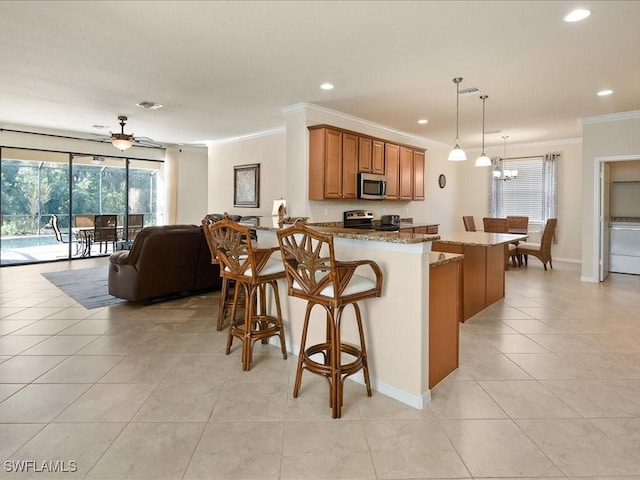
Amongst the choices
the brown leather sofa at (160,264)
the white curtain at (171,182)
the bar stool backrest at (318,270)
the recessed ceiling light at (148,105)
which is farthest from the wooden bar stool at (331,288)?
the white curtain at (171,182)

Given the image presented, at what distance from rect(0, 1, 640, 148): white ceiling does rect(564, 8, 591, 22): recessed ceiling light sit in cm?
5

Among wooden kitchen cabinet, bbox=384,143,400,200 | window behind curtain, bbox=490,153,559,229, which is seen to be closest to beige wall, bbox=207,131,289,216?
wooden kitchen cabinet, bbox=384,143,400,200

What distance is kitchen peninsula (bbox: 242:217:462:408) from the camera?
2254 mm

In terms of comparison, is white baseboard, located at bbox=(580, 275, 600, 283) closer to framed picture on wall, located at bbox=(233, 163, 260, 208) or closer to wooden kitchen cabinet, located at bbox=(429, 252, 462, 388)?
wooden kitchen cabinet, located at bbox=(429, 252, 462, 388)

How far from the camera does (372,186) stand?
241 inches

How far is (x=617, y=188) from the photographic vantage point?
677cm

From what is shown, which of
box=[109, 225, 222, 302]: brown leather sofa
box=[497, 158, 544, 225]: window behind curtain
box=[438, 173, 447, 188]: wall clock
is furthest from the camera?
box=[438, 173, 447, 188]: wall clock

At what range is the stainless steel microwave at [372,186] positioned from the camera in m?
5.86

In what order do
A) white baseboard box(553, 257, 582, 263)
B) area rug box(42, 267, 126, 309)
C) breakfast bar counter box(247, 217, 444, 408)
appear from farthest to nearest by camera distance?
white baseboard box(553, 257, 582, 263) < area rug box(42, 267, 126, 309) < breakfast bar counter box(247, 217, 444, 408)

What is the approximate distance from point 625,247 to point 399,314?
6320mm

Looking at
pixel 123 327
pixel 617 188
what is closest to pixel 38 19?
pixel 123 327

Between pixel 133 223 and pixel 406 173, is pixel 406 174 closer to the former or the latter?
pixel 406 173

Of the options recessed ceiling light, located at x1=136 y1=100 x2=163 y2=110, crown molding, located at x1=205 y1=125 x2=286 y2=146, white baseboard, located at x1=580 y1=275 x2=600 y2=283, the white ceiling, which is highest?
crown molding, located at x1=205 y1=125 x2=286 y2=146

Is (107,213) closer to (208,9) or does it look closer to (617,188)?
(208,9)
